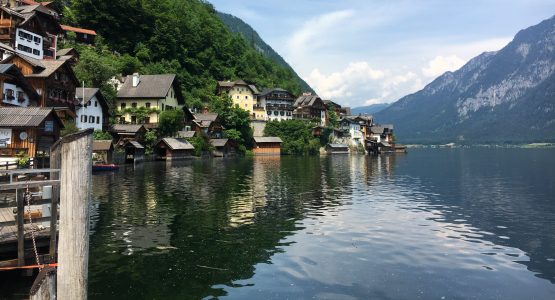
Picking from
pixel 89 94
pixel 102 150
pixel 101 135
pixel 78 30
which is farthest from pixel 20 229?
pixel 78 30

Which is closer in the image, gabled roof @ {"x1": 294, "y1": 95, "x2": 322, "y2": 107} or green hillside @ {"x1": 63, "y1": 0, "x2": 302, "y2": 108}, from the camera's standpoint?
green hillside @ {"x1": 63, "y1": 0, "x2": 302, "y2": 108}

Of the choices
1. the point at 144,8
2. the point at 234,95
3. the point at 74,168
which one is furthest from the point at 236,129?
the point at 74,168

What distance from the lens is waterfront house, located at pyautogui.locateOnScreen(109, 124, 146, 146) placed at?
80938 mm

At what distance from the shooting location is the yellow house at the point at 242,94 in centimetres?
13825

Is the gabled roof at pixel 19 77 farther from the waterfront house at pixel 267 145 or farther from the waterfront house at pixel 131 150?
the waterfront house at pixel 267 145

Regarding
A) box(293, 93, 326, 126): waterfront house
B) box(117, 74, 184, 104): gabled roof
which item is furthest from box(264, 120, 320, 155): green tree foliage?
box(117, 74, 184, 104): gabled roof

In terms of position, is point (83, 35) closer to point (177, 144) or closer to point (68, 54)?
point (68, 54)

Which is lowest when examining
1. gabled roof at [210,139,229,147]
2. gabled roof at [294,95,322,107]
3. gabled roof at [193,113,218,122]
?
gabled roof at [210,139,229,147]

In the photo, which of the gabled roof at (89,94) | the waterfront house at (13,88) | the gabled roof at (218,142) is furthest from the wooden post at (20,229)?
the gabled roof at (218,142)

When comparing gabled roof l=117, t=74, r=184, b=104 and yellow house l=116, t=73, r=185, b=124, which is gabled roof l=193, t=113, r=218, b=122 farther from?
gabled roof l=117, t=74, r=184, b=104

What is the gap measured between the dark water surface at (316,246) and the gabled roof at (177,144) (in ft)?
152

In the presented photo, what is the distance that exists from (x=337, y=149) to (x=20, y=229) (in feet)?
460

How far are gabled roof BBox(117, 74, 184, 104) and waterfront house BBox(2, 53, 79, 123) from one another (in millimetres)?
25150

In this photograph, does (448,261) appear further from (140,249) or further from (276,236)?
(140,249)
